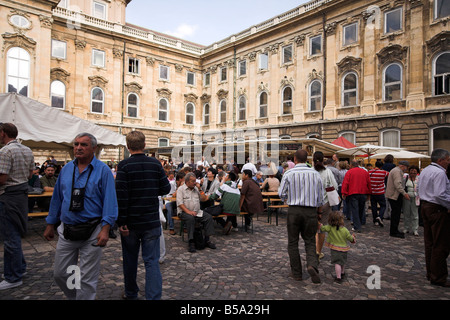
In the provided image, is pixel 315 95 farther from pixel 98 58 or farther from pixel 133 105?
pixel 98 58

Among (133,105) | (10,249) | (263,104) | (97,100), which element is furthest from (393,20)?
(97,100)

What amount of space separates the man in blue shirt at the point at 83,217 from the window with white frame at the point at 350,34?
22.8m

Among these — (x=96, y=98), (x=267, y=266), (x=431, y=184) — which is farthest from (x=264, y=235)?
(x=96, y=98)

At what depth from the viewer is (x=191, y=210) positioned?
612 cm

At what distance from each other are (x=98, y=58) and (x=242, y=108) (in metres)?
14.9

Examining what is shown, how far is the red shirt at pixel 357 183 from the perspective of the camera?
8109 millimetres

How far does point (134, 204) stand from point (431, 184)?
453 cm

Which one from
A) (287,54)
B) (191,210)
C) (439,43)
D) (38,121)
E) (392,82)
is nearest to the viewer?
(191,210)

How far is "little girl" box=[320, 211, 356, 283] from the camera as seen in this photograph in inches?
175

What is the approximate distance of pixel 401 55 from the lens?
18453 millimetres

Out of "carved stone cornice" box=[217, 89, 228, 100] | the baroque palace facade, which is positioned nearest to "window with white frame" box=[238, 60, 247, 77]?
the baroque palace facade

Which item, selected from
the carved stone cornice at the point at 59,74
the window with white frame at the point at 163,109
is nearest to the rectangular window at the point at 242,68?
the window with white frame at the point at 163,109

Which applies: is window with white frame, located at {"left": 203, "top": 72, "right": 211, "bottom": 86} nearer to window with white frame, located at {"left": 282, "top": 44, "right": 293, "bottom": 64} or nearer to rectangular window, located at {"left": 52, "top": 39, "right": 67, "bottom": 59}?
window with white frame, located at {"left": 282, "top": 44, "right": 293, "bottom": 64}

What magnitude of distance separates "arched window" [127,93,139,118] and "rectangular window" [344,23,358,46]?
20.3m
